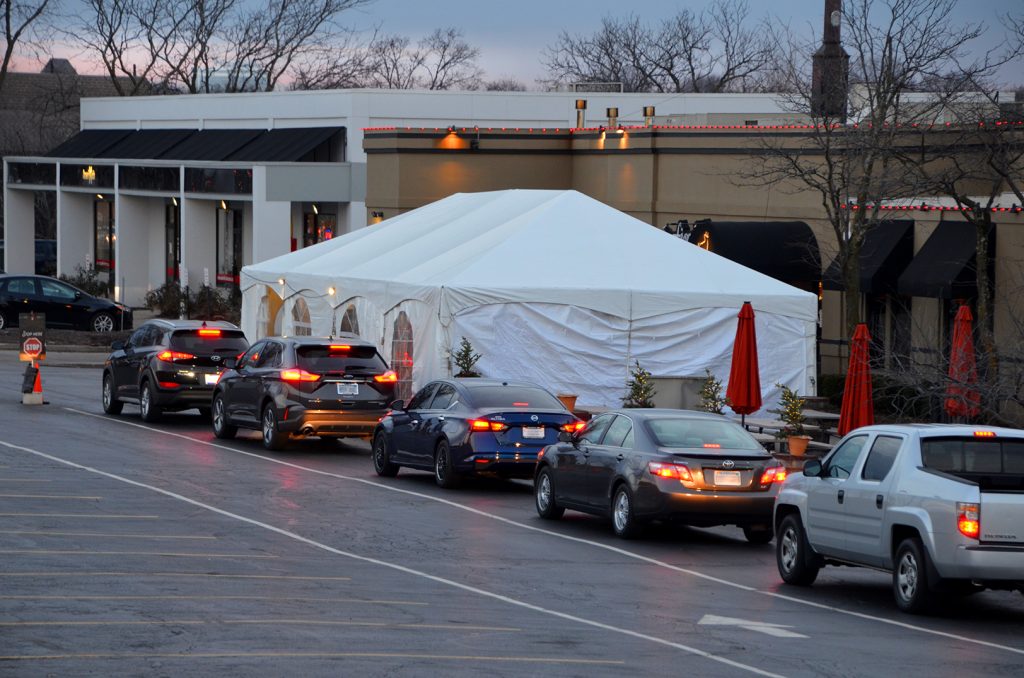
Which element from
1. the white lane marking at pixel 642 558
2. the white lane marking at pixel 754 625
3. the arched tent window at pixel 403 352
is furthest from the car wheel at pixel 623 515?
the arched tent window at pixel 403 352

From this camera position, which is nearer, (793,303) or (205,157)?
(793,303)

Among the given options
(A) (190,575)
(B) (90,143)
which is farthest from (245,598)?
(B) (90,143)

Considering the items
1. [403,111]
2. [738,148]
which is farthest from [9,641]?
[403,111]

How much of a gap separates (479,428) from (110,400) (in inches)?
478

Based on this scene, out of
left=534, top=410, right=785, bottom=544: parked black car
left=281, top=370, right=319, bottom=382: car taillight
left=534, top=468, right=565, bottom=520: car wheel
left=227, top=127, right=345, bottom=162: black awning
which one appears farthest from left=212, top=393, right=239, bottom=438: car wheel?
left=227, top=127, right=345, bottom=162: black awning

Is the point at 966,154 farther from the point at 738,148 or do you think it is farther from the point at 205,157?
the point at 205,157

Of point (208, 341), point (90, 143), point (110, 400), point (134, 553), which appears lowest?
point (134, 553)

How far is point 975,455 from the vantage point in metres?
12.9

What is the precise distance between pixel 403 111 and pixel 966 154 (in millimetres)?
26418

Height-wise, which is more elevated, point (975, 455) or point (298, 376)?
point (298, 376)

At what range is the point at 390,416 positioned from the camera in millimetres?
22406

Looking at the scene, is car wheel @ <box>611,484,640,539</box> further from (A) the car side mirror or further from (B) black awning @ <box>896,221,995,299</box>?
(B) black awning @ <box>896,221,995,299</box>

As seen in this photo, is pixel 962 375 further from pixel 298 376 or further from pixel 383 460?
pixel 298 376

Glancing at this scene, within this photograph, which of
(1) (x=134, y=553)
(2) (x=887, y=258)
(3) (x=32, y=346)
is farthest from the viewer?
(3) (x=32, y=346)
